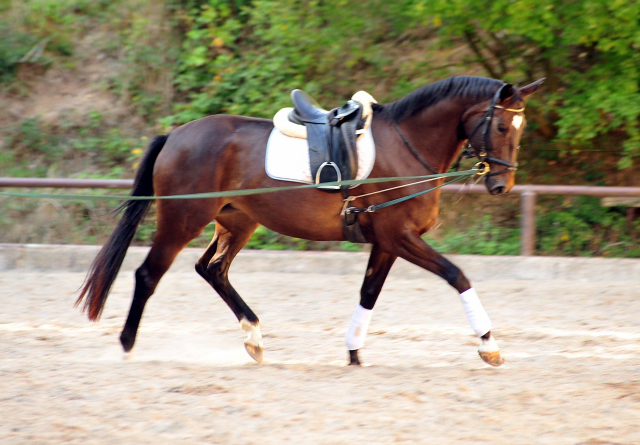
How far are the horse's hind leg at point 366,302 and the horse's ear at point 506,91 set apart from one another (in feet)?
4.05

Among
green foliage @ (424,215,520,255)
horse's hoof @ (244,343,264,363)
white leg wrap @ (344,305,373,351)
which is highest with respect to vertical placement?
white leg wrap @ (344,305,373,351)

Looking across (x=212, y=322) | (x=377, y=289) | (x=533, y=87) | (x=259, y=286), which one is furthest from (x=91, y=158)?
(x=533, y=87)

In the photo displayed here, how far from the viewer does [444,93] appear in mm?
3994

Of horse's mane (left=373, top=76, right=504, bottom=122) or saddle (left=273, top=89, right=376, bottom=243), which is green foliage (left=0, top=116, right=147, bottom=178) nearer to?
Answer: saddle (left=273, top=89, right=376, bottom=243)

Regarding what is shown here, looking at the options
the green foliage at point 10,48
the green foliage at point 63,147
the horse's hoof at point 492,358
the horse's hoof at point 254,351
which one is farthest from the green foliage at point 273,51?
the horse's hoof at point 492,358

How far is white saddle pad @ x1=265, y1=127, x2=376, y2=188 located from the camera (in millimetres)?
4023

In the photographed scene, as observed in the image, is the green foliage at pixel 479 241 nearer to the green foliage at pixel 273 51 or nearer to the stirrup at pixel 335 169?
the green foliage at pixel 273 51

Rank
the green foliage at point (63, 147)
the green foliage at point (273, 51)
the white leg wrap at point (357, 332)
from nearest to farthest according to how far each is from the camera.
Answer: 1. the white leg wrap at point (357, 332)
2. the green foliage at point (273, 51)
3. the green foliage at point (63, 147)

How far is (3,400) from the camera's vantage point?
340 centimetres

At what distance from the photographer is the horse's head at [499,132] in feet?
12.3

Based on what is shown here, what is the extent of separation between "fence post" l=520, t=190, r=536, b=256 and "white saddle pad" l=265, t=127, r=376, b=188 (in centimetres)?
331

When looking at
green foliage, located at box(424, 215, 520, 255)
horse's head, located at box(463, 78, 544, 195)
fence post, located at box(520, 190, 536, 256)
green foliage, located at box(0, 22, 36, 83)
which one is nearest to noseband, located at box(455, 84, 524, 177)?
horse's head, located at box(463, 78, 544, 195)

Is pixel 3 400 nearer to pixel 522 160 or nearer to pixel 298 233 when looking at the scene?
pixel 298 233

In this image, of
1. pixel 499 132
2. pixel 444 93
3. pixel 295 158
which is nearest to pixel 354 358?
pixel 295 158
